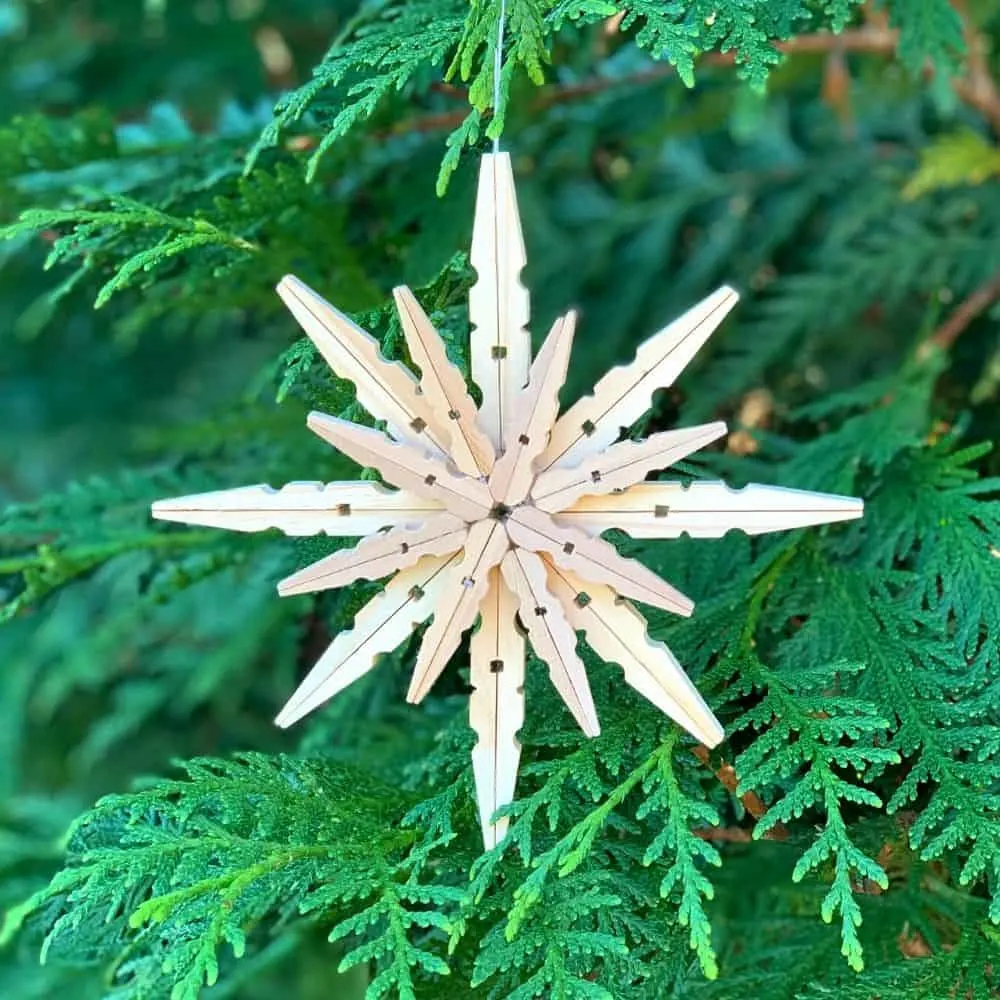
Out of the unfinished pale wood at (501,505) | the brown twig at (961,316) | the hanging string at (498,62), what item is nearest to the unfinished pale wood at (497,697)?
the unfinished pale wood at (501,505)

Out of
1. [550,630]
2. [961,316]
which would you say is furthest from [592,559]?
[961,316]

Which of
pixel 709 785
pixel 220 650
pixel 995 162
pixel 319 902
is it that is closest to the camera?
pixel 319 902

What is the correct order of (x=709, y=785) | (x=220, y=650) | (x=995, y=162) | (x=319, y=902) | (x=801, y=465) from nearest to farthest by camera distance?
(x=319, y=902)
(x=709, y=785)
(x=801, y=465)
(x=995, y=162)
(x=220, y=650)

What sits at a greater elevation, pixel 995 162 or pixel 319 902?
pixel 995 162

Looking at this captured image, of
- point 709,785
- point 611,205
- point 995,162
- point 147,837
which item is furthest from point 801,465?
point 611,205

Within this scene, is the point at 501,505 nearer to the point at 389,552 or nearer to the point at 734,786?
the point at 389,552

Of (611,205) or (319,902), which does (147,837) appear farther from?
(611,205)
